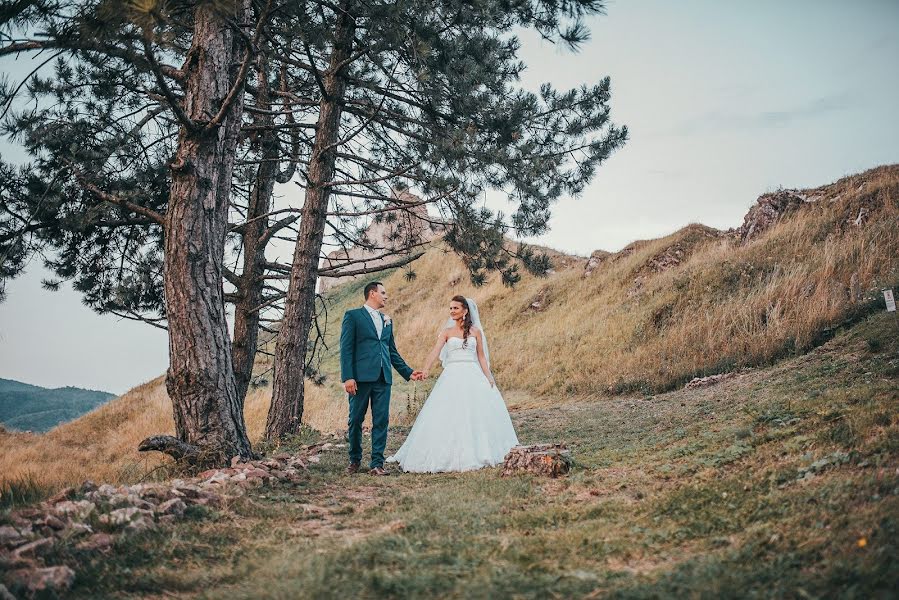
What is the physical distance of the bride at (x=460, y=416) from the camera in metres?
7.50

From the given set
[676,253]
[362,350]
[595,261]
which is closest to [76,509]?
[362,350]

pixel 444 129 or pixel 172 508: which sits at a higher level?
pixel 444 129

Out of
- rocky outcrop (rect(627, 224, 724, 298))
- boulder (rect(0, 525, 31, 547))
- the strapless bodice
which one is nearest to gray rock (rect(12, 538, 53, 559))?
boulder (rect(0, 525, 31, 547))

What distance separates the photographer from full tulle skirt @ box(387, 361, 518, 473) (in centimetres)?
748

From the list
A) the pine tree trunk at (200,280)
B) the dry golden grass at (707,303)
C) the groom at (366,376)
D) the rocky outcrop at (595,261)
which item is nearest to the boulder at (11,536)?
the pine tree trunk at (200,280)

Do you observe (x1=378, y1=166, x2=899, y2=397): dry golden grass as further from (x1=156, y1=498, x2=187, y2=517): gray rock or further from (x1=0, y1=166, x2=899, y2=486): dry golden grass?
(x1=156, y1=498, x2=187, y2=517): gray rock

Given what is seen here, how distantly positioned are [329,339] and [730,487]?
32.3 meters

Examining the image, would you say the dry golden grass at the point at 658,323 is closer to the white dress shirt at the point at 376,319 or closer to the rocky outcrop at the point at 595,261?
the rocky outcrop at the point at 595,261

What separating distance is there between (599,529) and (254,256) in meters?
8.98

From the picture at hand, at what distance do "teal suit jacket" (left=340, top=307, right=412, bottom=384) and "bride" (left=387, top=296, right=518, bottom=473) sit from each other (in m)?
0.58

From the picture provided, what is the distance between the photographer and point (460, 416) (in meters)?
7.79

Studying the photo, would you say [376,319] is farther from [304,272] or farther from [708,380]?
[708,380]

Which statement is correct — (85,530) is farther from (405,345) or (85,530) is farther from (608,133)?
(405,345)

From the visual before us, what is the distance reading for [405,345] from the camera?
28.3 meters
